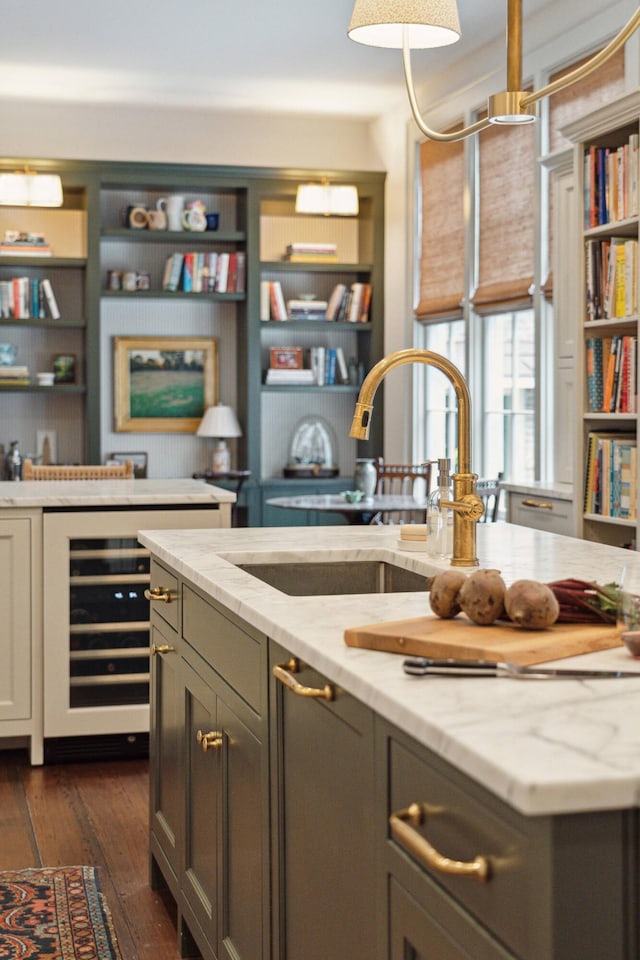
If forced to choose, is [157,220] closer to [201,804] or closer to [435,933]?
[201,804]

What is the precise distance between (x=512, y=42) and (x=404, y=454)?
576 centimetres

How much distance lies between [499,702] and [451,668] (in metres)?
0.14

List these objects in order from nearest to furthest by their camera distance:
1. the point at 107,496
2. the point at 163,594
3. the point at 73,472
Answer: the point at 163,594, the point at 107,496, the point at 73,472

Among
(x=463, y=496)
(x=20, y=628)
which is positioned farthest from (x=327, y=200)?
(x=463, y=496)

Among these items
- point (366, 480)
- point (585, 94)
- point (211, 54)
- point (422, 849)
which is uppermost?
point (211, 54)

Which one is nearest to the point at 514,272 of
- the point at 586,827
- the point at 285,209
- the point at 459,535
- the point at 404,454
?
the point at 404,454

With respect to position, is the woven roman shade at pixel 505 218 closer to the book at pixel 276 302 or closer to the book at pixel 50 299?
the book at pixel 276 302

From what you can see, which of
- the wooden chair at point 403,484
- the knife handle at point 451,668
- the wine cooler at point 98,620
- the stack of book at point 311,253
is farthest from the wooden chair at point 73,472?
the knife handle at point 451,668

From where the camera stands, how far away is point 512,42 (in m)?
1.80

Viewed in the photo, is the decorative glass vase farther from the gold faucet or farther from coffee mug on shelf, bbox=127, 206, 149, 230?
the gold faucet

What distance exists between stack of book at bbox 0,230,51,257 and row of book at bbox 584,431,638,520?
13.9 feet

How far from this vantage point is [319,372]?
7871 millimetres

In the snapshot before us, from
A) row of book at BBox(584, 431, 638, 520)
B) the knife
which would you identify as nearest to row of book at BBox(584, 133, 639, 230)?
row of book at BBox(584, 431, 638, 520)

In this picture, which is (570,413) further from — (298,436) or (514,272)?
(298,436)
